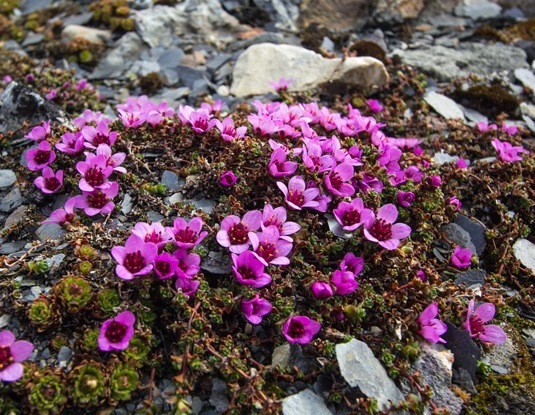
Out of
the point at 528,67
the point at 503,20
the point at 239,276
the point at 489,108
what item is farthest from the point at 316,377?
the point at 503,20

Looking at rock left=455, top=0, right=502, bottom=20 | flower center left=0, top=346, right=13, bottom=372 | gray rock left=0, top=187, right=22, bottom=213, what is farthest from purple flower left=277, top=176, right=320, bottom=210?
rock left=455, top=0, right=502, bottom=20

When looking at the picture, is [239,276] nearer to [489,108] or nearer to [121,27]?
[489,108]

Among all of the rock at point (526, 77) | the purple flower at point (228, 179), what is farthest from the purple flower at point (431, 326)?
the rock at point (526, 77)

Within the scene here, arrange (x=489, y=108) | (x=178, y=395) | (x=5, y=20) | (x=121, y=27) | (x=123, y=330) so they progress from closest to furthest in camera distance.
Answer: (x=178, y=395), (x=123, y=330), (x=489, y=108), (x=121, y=27), (x=5, y=20)

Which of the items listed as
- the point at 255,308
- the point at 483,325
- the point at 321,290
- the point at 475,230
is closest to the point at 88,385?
the point at 255,308

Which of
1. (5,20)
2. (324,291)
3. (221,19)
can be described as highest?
(324,291)

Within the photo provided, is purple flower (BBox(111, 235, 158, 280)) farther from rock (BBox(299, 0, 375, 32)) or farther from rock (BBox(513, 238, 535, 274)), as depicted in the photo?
rock (BBox(299, 0, 375, 32))

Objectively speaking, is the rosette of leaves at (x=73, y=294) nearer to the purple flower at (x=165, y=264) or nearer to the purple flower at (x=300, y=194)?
the purple flower at (x=165, y=264)
